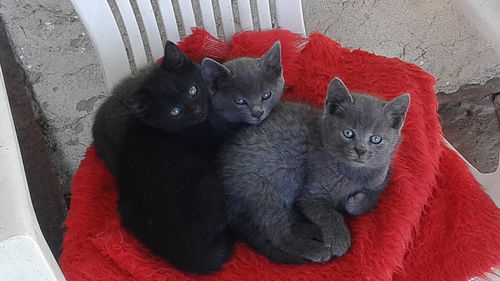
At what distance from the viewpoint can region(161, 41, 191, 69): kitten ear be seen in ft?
3.59

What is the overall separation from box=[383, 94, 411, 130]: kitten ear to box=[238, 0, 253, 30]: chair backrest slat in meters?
0.50

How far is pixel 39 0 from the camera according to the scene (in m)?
1.47

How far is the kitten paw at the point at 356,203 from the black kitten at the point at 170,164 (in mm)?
227

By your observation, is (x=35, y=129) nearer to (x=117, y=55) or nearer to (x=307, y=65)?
(x=117, y=55)

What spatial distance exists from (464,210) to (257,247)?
389 millimetres

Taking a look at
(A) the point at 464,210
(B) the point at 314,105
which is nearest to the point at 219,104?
(B) the point at 314,105

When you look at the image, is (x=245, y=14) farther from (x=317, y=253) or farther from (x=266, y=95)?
(x=317, y=253)

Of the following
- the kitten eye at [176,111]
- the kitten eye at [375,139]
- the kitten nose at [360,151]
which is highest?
the kitten eye at [176,111]

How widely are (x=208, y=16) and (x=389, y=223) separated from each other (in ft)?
2.11

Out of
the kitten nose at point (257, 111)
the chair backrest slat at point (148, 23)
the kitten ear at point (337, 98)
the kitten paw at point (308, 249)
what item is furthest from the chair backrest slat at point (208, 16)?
the kitten paw at point (308, 249)

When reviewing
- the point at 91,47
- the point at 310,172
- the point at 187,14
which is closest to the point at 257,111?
the point at 310,172

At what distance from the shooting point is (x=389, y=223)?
41.3 inches

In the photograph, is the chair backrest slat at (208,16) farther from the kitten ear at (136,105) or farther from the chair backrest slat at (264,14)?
the kitten ear at (136,105)

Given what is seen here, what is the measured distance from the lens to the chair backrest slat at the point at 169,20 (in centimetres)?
133
